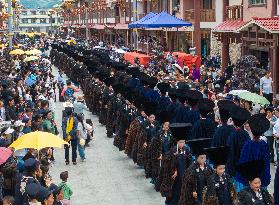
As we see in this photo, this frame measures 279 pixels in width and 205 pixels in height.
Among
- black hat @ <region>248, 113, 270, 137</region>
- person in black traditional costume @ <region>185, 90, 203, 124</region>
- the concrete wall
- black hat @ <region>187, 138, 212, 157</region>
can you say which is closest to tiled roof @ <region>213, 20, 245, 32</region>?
the concrete wall

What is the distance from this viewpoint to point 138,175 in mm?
14148

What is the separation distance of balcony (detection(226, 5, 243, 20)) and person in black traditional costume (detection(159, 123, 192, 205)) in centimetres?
1920

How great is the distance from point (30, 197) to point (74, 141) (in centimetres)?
708

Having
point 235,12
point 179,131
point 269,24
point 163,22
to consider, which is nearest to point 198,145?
point 179,131

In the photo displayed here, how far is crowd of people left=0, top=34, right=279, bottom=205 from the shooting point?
891 centimetres

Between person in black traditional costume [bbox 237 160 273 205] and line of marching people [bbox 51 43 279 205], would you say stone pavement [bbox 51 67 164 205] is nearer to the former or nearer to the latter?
line of marching people [bbox 51 43 279 205]

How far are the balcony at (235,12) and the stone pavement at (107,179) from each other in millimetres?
14311

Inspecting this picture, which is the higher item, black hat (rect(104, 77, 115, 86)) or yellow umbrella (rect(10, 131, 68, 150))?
black hat (rect(104, 77, 115, 86))

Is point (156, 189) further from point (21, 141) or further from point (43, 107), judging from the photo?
point (43, 107)

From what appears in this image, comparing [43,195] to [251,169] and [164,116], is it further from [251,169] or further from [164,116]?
[164,116]

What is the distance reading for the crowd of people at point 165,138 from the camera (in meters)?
8.91

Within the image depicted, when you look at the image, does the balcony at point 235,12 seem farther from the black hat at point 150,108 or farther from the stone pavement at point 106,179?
the black hat at point 150,108

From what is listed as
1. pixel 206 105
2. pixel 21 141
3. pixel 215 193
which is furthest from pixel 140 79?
pixel 215 193

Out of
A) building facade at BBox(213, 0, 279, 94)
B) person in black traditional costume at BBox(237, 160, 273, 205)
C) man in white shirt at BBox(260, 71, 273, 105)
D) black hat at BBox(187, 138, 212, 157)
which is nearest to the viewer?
person in black traditional costume at BBox(237, 160, 273, 205)
